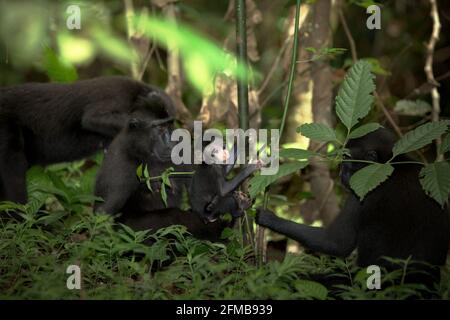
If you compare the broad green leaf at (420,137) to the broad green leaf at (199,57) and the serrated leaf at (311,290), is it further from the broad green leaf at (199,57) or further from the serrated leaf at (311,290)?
the broad green leaf at (199,57)

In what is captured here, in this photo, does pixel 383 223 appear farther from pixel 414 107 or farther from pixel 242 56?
pixel 414 107

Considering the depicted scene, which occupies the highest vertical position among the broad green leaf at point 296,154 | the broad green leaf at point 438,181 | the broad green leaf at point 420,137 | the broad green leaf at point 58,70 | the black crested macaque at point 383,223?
the broad green leaf at point 58,70

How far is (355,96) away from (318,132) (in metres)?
0.32

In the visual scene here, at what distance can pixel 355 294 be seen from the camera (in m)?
4.08

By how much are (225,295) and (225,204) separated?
139cm

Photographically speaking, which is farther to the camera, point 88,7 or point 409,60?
point 409,60

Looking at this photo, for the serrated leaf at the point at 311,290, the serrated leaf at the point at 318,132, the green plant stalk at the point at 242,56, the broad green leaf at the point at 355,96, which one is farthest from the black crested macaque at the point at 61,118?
the serrated leaf at the point at 311,290

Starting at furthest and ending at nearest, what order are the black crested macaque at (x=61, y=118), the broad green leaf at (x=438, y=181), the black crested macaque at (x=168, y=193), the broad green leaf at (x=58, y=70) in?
the broad green leaf at (x=58, y=70) < the black crested macaque at (x=61, y=118) < the black crested macaque at (x=168, y=193) < the broad green leaf at (x=438, y=181)

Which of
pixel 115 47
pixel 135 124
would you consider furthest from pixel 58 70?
pixel 135 124

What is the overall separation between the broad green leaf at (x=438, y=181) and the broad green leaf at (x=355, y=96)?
1.76 feet

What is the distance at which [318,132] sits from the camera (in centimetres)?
441

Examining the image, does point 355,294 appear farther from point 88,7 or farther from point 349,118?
point 88,7

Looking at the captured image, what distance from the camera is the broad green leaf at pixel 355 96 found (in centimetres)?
434

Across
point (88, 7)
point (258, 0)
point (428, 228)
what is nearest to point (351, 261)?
point (428, 228)
